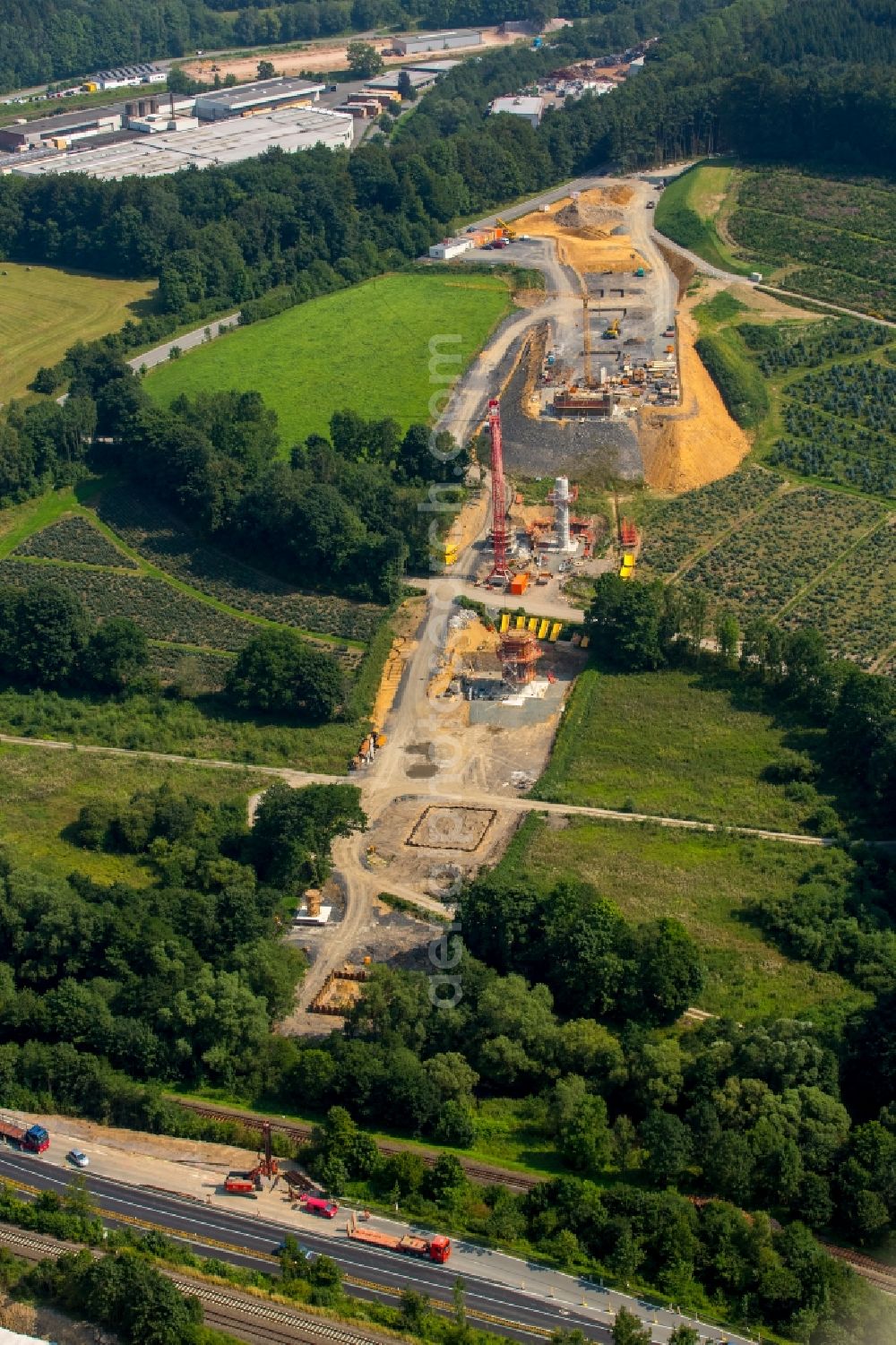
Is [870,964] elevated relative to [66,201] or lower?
lower

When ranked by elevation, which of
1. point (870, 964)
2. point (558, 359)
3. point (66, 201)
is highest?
point (66, 201)

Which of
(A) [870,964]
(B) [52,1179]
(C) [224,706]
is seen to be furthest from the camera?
(C) [224,706]

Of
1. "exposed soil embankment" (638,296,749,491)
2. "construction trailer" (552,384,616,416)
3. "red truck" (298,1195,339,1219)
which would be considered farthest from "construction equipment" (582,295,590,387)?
"red truck" (298,1195,339,1219)

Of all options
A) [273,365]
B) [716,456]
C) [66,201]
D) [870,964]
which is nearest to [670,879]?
[870,964]

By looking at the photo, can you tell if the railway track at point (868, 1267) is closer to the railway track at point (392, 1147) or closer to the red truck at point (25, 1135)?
the railway track at point (392, 1147)

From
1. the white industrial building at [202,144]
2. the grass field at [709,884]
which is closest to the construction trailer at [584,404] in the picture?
the grass field at [709,884]

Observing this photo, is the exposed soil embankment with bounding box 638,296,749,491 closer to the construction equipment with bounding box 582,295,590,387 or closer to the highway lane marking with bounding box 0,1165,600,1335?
the construction equipment with bounding box 582,295,590,387

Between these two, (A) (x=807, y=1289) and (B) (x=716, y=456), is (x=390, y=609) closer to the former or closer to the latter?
(B) (x=716, y=456)
